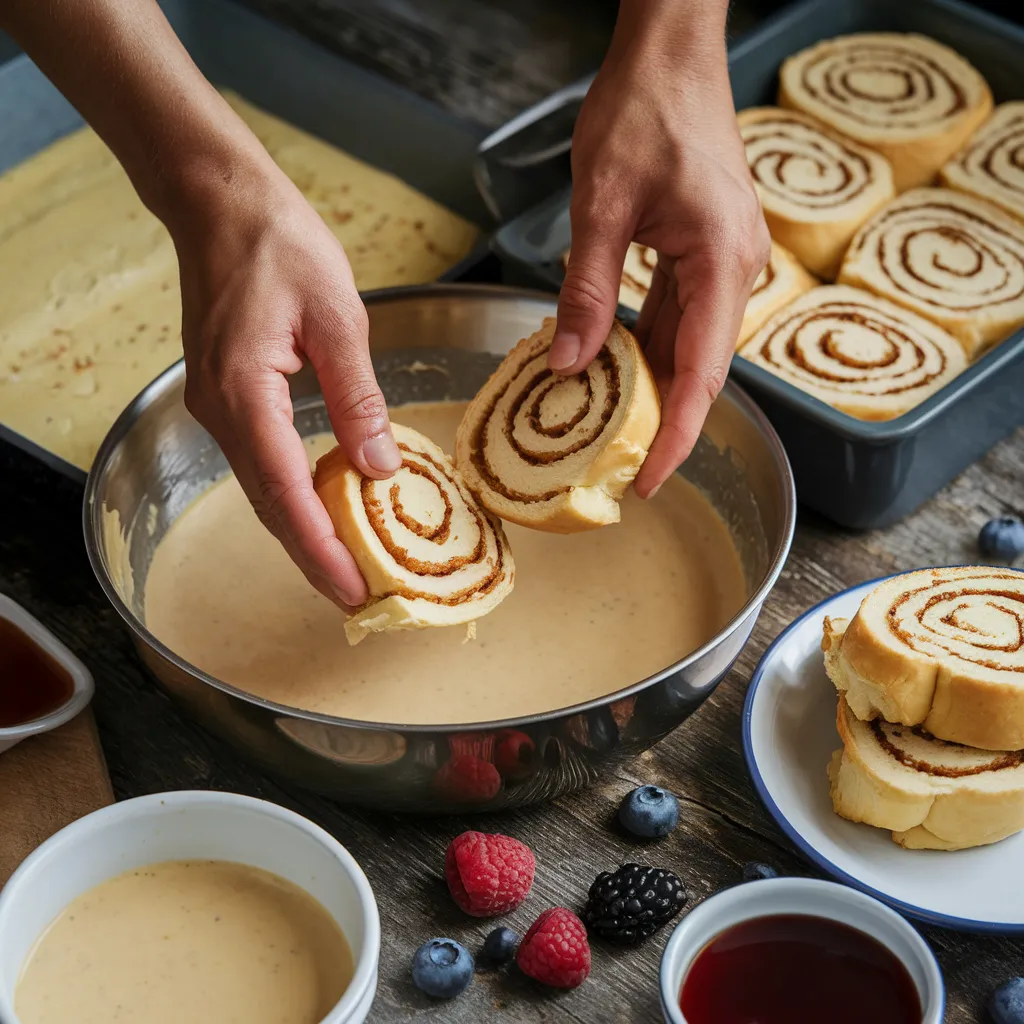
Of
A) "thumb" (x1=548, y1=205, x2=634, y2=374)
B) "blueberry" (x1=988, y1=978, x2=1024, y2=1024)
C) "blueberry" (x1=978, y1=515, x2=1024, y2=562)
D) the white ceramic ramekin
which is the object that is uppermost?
"thumb" (x1=548, y1=205, x2=634, y2=374)

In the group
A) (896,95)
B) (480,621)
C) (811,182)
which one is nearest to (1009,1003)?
(480,621)

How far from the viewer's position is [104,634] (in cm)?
160

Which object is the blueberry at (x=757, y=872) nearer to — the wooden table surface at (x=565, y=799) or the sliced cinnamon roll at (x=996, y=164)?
the wooden table surface at (x=565, y=799)

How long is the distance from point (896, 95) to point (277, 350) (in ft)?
4.81

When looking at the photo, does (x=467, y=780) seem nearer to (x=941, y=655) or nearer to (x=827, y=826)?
(x=827, y=826)

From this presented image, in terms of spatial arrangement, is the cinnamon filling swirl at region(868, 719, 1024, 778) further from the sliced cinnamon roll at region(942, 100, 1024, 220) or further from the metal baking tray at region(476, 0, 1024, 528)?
the sliced cinnamon roll at region(942, 100, 1024, 220)

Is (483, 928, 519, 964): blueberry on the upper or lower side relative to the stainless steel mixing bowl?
lower

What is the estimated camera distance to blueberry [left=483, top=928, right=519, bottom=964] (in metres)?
1.25

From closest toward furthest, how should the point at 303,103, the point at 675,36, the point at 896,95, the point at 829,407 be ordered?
the point at 675,36 < the point at 829,407 < the point at 896,95 < the point at 303,103

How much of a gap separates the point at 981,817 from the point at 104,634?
39.2 inches

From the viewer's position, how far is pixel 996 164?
7.11ft

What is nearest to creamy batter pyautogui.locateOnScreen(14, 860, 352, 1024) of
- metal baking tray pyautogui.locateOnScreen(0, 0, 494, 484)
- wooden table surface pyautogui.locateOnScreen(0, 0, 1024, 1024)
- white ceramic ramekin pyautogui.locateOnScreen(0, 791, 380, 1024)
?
white ceramic ramekin pyautogui.locateOnScreen(0, 791, 380, 1024)

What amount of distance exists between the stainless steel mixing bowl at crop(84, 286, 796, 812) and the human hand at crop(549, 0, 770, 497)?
0.16 m

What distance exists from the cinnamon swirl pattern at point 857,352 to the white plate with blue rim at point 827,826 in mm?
408
